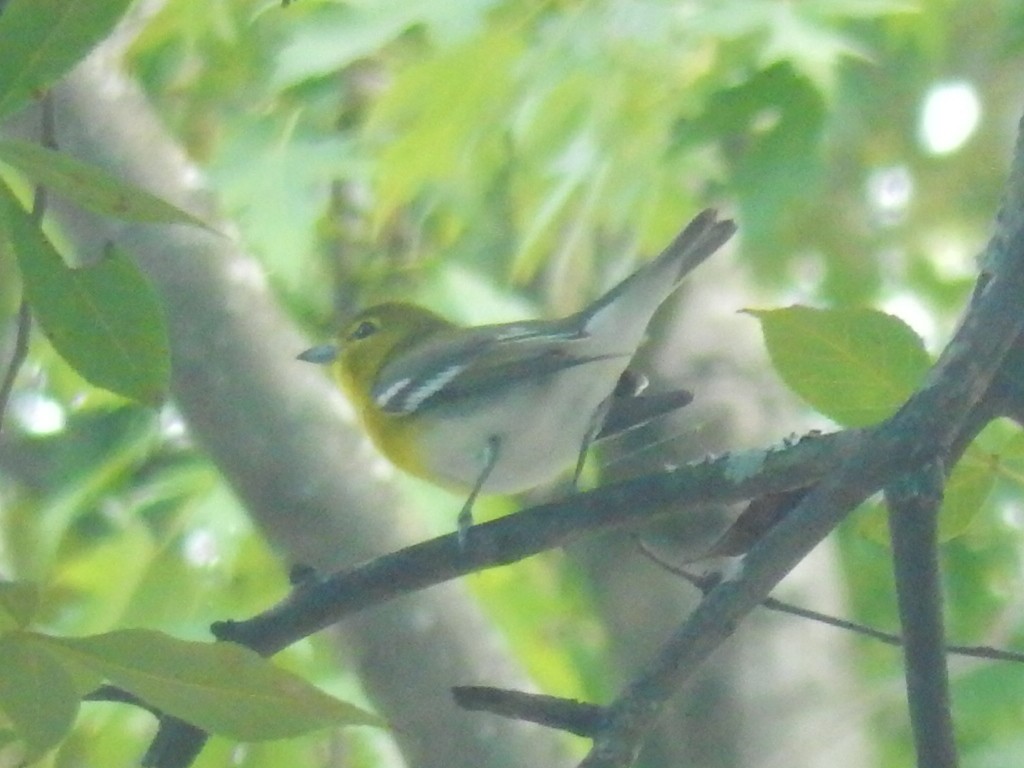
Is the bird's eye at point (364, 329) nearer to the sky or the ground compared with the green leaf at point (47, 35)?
nearer to the sky

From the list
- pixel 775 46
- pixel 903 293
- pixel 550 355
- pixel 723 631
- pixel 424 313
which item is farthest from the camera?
pixel 903 293

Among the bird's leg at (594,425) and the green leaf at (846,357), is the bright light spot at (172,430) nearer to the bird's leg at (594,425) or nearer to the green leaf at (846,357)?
the bird's leg at (594,425)

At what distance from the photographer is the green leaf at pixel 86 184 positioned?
1.55 feet

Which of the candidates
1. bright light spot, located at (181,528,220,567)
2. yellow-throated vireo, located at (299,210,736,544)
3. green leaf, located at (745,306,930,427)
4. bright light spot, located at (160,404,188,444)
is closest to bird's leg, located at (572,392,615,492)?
yellow-throated vireo, located at (299,210,736,544)

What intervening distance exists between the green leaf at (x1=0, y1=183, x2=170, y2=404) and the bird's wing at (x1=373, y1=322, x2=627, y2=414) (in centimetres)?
89

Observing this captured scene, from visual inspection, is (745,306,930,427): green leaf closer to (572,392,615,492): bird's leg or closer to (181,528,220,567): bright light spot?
(572,392,615,492): bird's leg

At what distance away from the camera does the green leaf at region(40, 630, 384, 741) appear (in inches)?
18.5

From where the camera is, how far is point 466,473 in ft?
5.14

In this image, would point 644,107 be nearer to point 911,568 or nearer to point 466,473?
point 466,473

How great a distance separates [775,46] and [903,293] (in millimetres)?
1356

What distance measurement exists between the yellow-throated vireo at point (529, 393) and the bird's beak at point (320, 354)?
0.02 m

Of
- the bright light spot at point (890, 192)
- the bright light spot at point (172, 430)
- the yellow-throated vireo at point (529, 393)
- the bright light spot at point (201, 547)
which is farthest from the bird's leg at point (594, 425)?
the bright light spot at point (890, 192)

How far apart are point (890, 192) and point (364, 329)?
4.46 feet

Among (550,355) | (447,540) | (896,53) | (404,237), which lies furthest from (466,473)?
(896,53)
